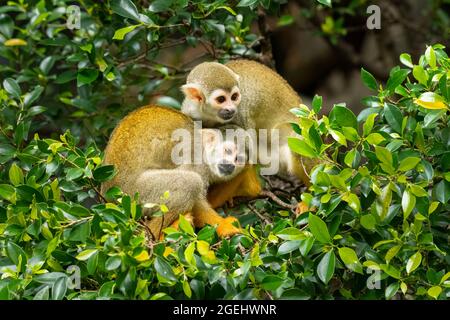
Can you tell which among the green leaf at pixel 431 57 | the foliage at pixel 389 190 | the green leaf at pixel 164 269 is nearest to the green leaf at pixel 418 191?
the foliage at pixel 389 190

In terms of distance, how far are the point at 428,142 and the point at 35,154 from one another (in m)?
2.17

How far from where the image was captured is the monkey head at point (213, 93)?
466cm

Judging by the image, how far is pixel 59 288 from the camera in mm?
3209

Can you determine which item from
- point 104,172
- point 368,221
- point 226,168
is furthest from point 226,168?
point 368,221

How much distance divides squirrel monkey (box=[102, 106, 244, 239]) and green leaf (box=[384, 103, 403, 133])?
4.07 ft

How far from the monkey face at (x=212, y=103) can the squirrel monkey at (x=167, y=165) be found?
18 centimetres

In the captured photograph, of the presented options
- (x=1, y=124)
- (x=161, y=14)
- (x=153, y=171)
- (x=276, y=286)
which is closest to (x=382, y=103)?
(x=276, y=286)

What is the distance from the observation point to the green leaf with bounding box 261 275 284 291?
3186 millimetres

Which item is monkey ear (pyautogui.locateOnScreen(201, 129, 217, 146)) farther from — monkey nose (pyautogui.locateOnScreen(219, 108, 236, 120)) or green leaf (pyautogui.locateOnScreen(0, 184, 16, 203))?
green leaf (pyautogui.locateOnScreen(0, 184, 16, 203))

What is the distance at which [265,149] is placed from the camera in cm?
507

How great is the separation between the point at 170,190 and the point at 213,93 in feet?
2.69

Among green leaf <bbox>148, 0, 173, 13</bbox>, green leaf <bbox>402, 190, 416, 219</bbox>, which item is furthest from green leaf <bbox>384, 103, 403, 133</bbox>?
green leaf <bbox>148, 0, 173, 13</bbox>

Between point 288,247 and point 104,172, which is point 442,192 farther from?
point 104,172

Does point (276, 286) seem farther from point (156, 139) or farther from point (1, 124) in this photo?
point (1, 124)
